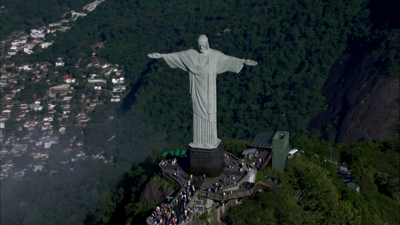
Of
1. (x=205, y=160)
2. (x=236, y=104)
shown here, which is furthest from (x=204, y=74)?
(x=236, y=104)

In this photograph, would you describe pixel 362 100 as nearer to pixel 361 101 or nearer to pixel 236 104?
pixel 361 101

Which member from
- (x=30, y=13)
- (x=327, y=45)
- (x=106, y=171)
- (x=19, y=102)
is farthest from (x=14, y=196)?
(x=30, y=13)

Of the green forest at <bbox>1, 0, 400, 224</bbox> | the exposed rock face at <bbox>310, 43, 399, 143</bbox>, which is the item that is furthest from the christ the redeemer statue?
the exposed rock face at <bbox>310, 43, 399, 143</bbox>

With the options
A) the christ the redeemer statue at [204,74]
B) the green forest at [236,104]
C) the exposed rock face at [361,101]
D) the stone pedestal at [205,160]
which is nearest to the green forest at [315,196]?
the green forest at [236,104]

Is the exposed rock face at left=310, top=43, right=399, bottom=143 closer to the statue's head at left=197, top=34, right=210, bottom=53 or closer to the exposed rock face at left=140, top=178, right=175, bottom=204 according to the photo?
the exposed rock face at left=140, top=178, right=175, bottom=204

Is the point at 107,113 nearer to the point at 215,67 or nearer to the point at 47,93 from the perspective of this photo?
the point at 47,93

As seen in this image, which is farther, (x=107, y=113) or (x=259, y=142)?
(x=107, y=113)
